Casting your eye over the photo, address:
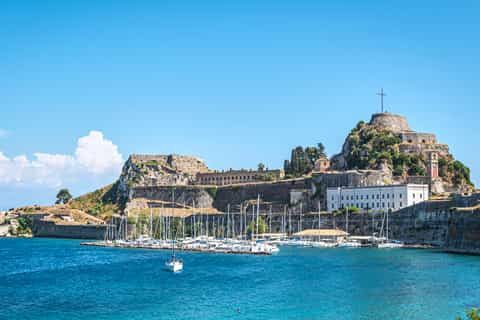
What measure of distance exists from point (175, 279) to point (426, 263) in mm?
21340

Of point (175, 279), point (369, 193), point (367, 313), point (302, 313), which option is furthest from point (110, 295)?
A: point (369, 193)

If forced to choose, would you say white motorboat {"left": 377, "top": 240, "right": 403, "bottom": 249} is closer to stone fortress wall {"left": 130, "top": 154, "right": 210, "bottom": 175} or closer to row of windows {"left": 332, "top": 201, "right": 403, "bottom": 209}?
row of windows {"left": 332, "top": 201, "right": 403, "bottom": 209}

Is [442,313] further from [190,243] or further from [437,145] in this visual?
[437,145]

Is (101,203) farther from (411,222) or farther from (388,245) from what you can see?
(411,222)

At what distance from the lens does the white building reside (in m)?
88.5

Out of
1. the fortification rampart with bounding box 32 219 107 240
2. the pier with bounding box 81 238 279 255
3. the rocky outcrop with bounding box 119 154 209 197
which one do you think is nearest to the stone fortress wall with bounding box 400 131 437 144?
the pier with bounding box 81 238 279 255

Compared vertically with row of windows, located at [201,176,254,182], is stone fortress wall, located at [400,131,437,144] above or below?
above

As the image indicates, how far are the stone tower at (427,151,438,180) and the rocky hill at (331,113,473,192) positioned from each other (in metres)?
0.92

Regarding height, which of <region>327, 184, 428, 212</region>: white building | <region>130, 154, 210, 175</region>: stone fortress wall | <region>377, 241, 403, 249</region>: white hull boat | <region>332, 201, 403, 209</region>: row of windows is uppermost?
<region>130, 154, 210, 175</region>: stone fortress wall

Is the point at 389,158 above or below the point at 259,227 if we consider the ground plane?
above

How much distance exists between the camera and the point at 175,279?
182 ft

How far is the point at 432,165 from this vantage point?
3844 inches

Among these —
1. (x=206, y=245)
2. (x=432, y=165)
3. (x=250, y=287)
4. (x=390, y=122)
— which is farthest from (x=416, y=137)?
(x=250, y=287)

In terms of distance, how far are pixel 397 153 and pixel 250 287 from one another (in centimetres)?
5820
